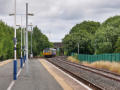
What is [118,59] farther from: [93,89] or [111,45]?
[93,89]

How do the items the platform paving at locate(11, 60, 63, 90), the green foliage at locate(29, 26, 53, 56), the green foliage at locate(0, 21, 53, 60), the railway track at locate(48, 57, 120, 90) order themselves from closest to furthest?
the platform paving at locate(11, 60, 63, 90) < the railway track at locate(48, 57, 120, 90) < the green foliage at locate(0, 21, 53, 60) < the green foliage at locate(29, 26, 53, 56)

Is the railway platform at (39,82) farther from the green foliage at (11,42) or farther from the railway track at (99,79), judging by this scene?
the green foliage at (11,42)

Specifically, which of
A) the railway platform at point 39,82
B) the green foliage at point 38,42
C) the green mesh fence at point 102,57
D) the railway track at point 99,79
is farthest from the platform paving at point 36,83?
the green foliage at point 38,42

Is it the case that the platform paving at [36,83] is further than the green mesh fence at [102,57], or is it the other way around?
the green mesh fence at [102,57]

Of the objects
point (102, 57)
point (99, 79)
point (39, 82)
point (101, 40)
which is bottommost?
point (99, 79)

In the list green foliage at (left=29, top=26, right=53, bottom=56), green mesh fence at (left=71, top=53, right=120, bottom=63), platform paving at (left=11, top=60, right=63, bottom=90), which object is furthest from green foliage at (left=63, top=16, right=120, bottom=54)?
platform paving at (left=11, top=60, right=63, bottom=90)

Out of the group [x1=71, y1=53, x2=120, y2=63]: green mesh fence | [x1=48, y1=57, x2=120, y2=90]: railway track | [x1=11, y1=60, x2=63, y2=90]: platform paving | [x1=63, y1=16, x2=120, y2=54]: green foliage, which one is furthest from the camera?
[x1=63, y1=16, x2=120, y2=54]: green foliage

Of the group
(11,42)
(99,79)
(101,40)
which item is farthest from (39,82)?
(11,42)

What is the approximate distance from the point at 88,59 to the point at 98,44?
478 cm

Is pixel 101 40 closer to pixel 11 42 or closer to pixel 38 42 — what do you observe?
pixel 11 42

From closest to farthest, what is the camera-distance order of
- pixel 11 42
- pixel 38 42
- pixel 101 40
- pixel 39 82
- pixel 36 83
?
1. pixel 36 83
2. pixel 39 82
3. pixel 101 40
4. pixel 11 42
5. pixel 38 42

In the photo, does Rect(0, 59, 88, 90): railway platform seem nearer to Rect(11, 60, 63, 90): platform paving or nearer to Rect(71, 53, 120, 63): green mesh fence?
Rect(11, 60, 63, 90): platform paving

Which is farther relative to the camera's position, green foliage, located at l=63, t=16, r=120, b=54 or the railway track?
green foliage, located at l=63, t=16, r=120, b=54

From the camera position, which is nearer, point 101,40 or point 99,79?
point 99,79
